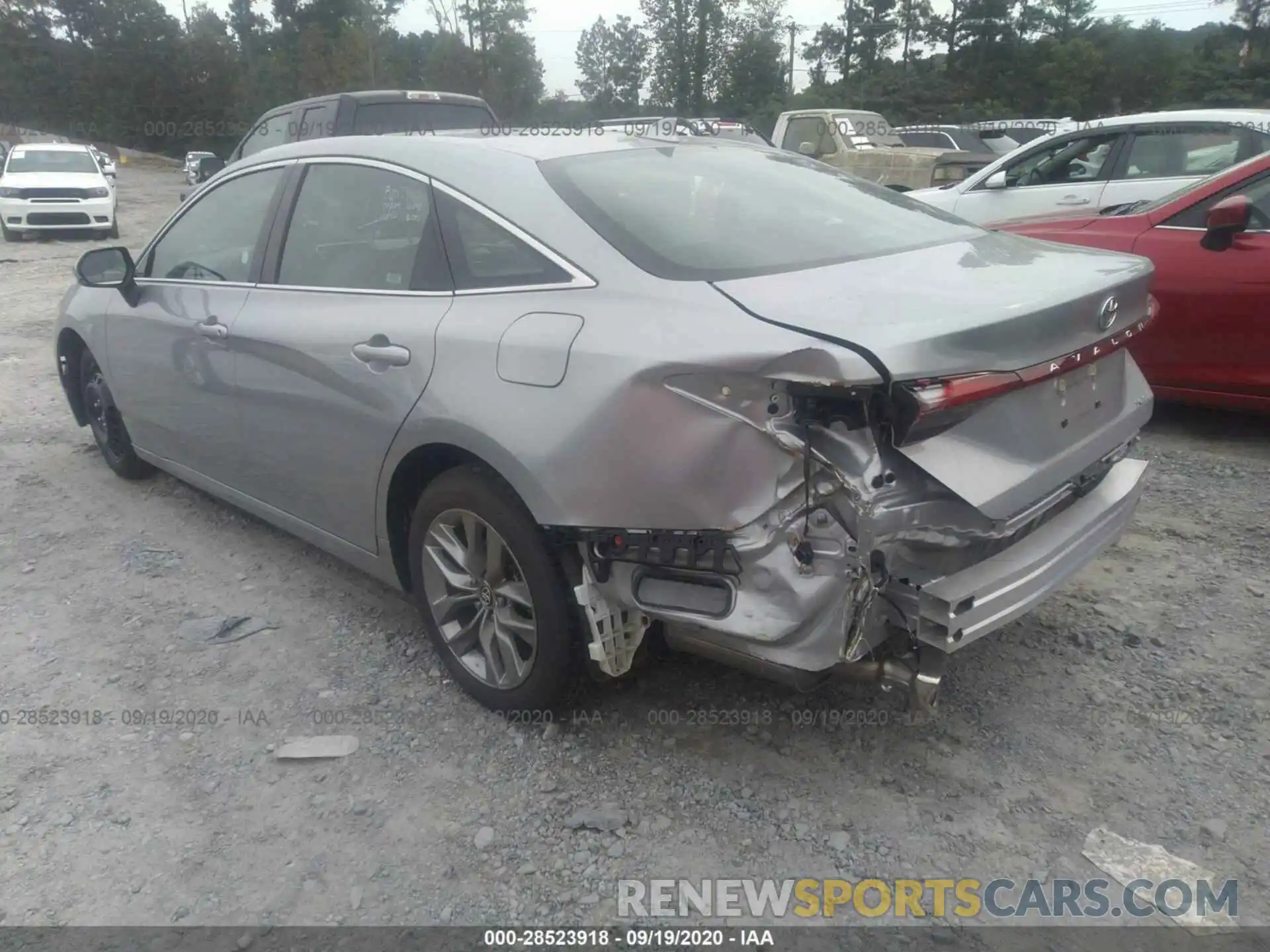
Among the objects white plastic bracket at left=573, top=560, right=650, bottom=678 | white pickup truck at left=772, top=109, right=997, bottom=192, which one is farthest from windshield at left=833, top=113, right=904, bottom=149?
white plastic bracket at left=573, top=560, right=650, bottom=678

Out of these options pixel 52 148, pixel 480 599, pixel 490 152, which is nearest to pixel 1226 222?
pixel 490 152

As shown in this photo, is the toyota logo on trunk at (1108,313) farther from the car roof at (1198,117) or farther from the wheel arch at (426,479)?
the car roof at (1198,117)

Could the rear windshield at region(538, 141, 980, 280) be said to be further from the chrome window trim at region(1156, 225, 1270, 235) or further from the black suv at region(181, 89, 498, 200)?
the black suv at region(181, 89, 498, 200)

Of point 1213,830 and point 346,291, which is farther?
point 346,291

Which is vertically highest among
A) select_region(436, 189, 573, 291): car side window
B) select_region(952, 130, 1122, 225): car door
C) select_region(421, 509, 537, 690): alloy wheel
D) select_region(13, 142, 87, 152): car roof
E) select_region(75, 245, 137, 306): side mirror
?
select_region(436, 189, 573, 291): car side window

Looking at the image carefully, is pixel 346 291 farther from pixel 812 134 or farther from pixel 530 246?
pixel 812 134

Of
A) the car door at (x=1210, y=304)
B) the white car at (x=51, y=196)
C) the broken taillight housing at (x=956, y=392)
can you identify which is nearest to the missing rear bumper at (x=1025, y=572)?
the broken taillight housing at (x=956, y=392)

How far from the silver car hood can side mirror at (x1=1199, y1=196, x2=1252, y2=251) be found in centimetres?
222

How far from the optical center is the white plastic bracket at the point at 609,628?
2564mm

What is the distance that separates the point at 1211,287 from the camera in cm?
480

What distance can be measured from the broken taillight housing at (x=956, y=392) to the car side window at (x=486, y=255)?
0.96m

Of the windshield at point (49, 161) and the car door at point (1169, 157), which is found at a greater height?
the car door at point (1169, 157)

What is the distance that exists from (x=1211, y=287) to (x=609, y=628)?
3800 millimetres

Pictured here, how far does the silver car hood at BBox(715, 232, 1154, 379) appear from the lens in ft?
7.16
